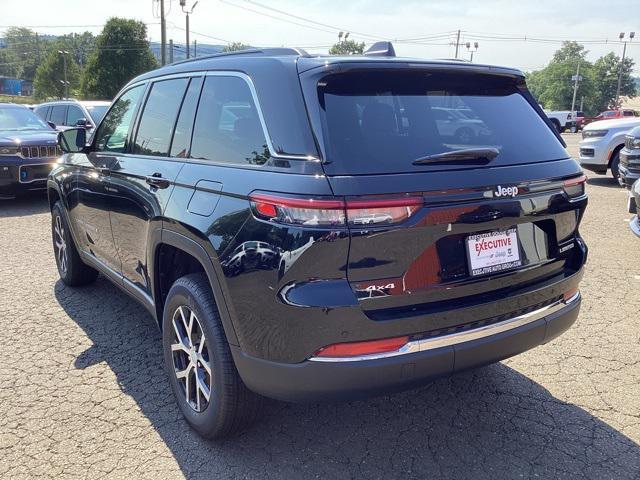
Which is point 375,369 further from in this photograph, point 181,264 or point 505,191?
point 181,264

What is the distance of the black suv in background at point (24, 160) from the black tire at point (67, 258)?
4.56 metres

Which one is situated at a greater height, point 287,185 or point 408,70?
point 408,70

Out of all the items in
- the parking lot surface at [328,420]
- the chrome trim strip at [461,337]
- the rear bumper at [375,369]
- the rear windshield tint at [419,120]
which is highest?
the rear windshield tint at [419,120]

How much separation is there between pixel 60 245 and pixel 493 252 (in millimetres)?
4192

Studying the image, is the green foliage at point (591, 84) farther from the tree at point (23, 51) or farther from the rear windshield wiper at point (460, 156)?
the tree at point (23, 51)

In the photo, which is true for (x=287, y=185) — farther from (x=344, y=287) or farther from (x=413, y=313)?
(x=413, y=313)

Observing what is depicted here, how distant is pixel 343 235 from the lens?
81.3 inches

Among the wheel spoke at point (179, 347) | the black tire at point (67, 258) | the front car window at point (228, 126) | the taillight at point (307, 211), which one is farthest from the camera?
the black tire at point (67, 258)

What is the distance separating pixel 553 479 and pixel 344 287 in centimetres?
137

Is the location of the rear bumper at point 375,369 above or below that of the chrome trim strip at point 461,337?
below

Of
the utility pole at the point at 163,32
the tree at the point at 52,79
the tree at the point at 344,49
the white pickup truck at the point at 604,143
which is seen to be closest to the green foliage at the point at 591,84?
the tree at the point at 344,49

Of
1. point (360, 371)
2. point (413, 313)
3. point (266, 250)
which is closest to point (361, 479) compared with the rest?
point (360, 371)

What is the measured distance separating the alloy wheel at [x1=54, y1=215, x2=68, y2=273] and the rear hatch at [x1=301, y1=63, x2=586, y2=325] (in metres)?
3.59

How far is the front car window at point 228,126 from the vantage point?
95.7 inches
